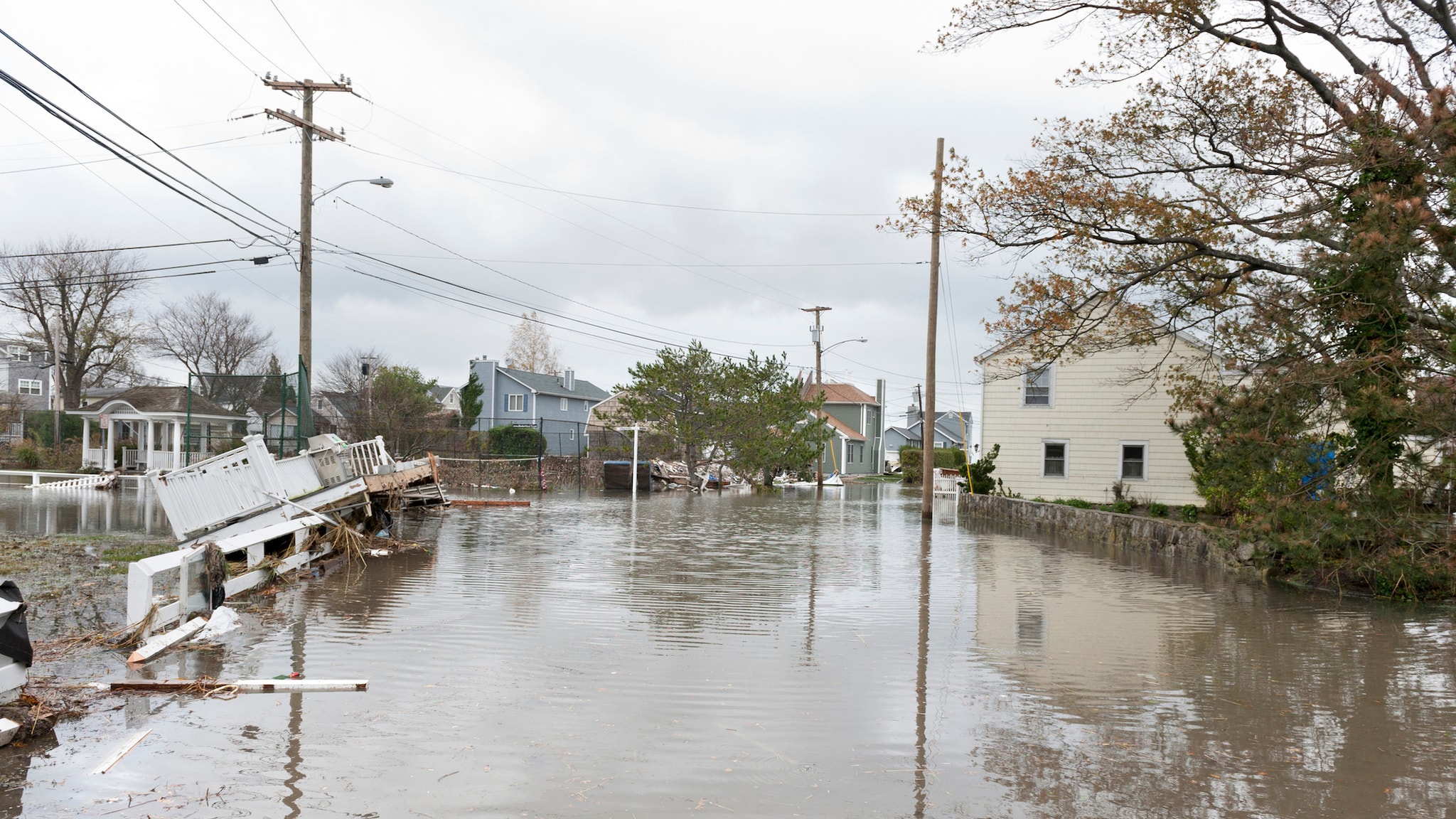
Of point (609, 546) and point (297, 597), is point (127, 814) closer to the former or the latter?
point (297, 597)

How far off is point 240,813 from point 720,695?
3.18 meters

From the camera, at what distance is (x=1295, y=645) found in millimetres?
9180

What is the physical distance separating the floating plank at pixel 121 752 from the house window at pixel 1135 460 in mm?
26517

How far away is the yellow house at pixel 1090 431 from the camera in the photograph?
2767cm

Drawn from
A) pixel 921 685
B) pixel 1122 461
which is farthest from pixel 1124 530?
pixel 921 685

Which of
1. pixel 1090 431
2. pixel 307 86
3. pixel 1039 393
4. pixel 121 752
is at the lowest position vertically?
pixel 121 752

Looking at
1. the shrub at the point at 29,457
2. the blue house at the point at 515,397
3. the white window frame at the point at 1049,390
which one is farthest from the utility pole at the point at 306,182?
the blue house at the point at 515,397

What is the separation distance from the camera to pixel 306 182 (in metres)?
21.4

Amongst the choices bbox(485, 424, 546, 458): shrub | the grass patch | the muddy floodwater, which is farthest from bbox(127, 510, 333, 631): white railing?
bbox(485, 424, 546, 458): shrub

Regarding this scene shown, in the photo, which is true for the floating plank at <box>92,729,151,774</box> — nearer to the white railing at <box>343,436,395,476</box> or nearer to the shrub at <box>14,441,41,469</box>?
the white railing at <box>343,436,395,476</box>

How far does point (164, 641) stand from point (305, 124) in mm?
16125

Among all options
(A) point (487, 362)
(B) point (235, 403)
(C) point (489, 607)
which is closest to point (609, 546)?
(C) point (489, 607)

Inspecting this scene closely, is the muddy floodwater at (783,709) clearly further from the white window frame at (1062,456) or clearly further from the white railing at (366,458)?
the white window frame at (1062,456)

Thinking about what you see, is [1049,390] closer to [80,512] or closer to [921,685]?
[921,685]
